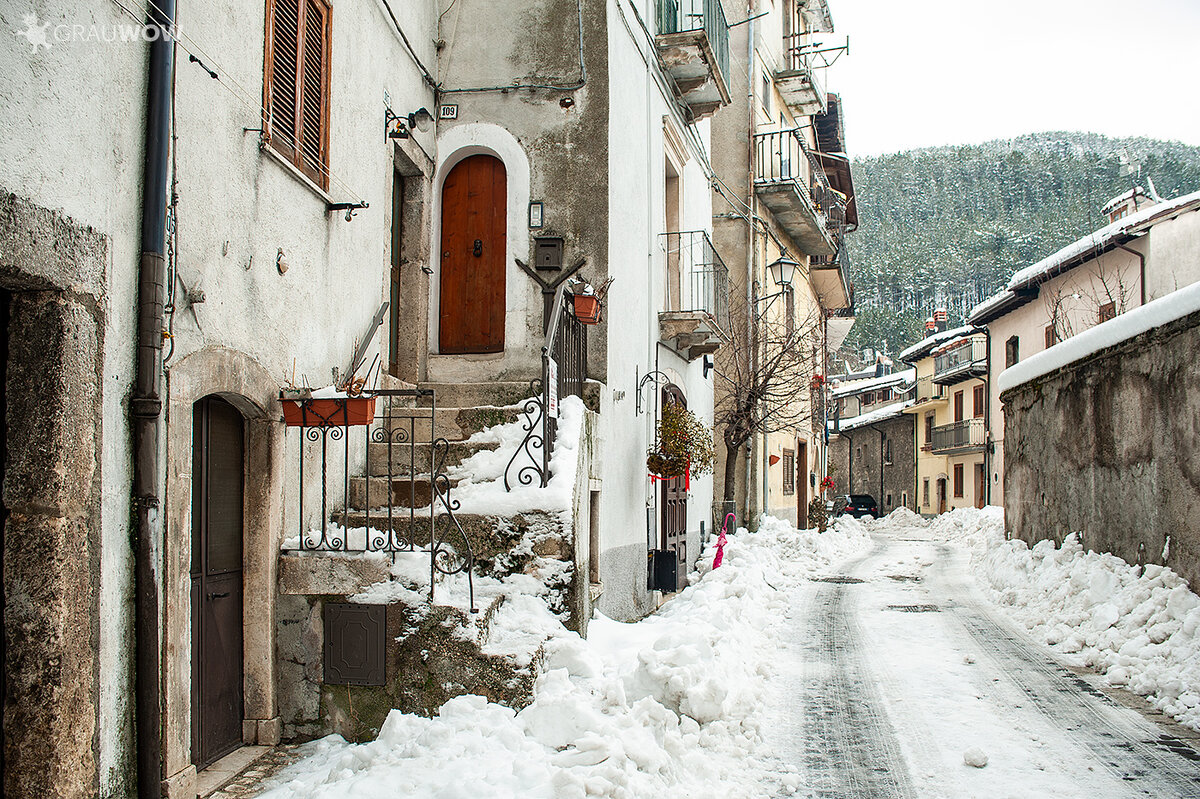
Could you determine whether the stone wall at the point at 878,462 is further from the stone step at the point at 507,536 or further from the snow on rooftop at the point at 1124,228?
the stone step at the point at 507,536

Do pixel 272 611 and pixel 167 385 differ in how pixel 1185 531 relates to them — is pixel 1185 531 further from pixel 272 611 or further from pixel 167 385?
pixel 167 385

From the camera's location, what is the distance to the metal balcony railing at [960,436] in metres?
33.5

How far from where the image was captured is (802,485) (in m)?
24.2

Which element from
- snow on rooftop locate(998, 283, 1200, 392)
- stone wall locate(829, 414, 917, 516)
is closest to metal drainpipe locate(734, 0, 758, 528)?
snow on rooftop locate(998, 283, 1200, 392)

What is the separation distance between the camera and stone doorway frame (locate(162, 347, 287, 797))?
168 inches

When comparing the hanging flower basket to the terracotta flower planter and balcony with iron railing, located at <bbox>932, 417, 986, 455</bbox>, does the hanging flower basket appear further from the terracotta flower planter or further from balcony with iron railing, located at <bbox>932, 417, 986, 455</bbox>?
balcony with iron railing, located at <bbox>932, 417, 986, 455</bbox>

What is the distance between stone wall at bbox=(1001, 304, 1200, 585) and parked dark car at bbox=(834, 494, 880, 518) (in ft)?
89.4

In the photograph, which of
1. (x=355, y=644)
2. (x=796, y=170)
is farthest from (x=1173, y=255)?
(x=355, y=644)

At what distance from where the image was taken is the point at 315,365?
6.14 m

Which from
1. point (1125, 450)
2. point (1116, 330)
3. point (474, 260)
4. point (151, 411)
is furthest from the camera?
point (474, 260)

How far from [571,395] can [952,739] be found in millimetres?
3925

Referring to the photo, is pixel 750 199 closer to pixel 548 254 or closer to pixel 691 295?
pixel 691 295

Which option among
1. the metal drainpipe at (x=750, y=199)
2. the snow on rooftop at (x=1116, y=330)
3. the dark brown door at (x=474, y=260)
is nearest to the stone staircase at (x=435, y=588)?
the dark brown door at (x=474, y=260)

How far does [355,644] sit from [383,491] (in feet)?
4.90
